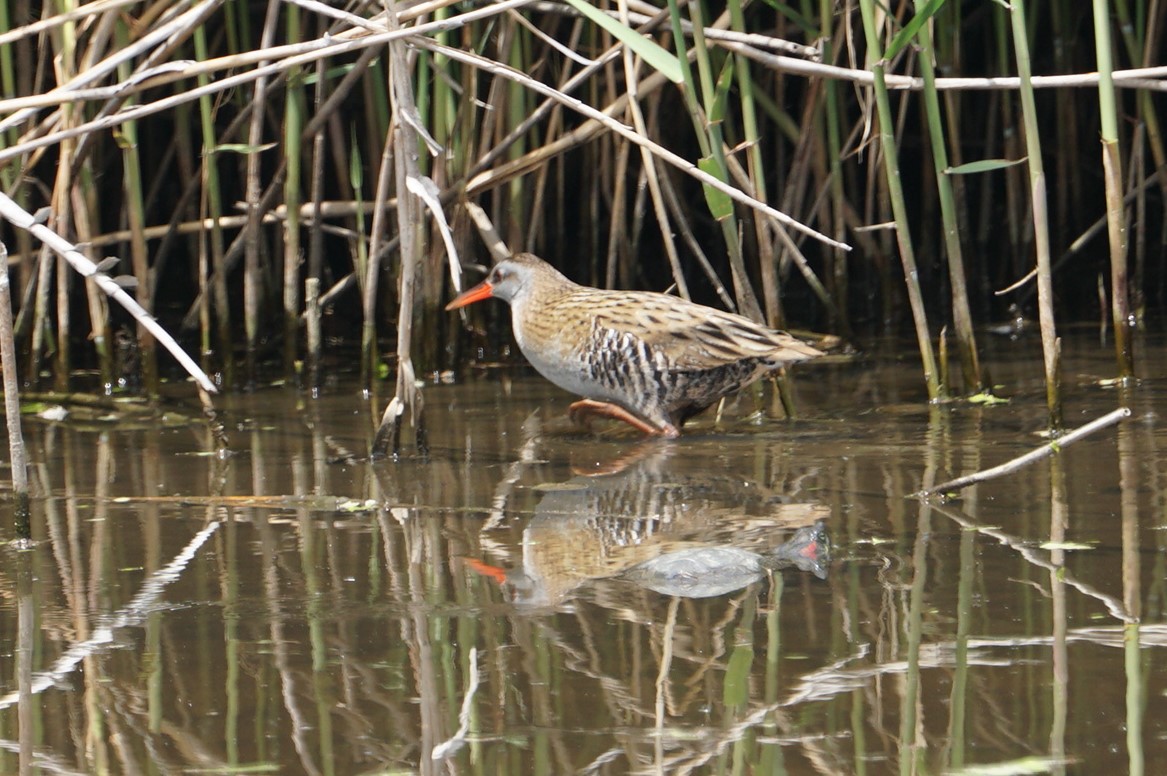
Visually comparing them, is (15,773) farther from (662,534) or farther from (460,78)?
(460,78)

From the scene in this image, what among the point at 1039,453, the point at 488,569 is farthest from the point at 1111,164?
the point at 488,569

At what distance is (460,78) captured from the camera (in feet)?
A: 22.5

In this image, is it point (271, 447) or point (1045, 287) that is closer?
point (1045, 287)

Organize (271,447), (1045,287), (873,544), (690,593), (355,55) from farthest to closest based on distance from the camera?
(355,55) < (271,447) < (1045,287) < (873,544) < (690,593)

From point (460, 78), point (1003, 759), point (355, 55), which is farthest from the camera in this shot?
point (355, 55)

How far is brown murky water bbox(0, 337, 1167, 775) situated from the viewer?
2.69 metres

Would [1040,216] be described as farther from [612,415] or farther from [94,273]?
[94,273]

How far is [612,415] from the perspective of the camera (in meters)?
5.77

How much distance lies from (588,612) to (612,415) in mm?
2434

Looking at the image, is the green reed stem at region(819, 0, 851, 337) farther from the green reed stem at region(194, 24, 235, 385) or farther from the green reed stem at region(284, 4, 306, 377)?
the green reed stem at region(194, 24, 235, 385)

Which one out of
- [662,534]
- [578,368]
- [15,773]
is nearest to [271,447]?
[578,368]

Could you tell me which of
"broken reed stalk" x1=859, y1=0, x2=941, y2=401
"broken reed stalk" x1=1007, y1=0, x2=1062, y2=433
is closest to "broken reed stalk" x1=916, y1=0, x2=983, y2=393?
"broken reed stalk" x1=859, y1=0, x2=941, y2=401

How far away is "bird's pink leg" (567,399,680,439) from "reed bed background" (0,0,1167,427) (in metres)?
0.54

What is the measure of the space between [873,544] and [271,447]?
2.43 m
